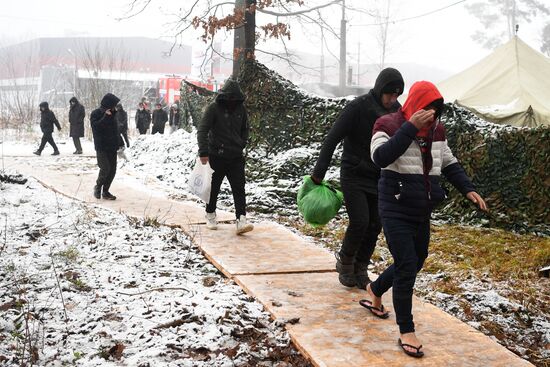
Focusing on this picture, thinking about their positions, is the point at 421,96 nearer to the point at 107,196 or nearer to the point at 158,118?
the point at 107,196

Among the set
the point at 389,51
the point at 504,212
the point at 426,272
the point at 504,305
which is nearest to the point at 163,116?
the point at 504,212

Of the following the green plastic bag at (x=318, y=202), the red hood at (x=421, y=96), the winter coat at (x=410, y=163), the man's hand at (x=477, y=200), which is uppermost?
the red hood at (x=421, y=96)

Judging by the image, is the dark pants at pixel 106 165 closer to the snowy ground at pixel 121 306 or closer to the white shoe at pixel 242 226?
the snowy ground at pixel 121 306

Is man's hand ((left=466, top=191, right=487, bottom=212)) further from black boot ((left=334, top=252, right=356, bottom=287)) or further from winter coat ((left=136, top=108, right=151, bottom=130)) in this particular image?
winter coat ((left=136, top=108, right=151, bottom=130))

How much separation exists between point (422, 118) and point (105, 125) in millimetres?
7049

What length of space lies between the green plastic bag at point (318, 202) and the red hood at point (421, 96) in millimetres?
1460

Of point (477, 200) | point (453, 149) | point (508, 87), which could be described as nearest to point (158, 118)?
point (508, 87)

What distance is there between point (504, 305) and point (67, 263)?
4.07 metres

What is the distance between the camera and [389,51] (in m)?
50.8

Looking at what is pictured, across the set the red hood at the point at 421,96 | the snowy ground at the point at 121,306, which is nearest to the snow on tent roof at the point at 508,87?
the snowy ground at the point at 121,306

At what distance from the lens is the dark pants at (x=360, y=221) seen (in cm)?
482

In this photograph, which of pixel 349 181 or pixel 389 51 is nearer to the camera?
pixel 349 181

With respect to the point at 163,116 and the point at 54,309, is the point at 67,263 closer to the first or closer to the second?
the point at 54,309

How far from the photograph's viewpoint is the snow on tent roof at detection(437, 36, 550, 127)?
12.9 meters
